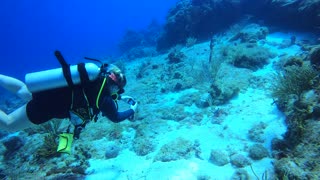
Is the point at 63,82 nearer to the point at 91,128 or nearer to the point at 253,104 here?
the point at 91,128

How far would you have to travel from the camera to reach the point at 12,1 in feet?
347

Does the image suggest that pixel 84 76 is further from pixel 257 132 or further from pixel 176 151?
pixel 257 132

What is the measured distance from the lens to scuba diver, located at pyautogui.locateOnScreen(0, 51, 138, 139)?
4344 millimetres

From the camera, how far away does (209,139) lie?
6.27 meters

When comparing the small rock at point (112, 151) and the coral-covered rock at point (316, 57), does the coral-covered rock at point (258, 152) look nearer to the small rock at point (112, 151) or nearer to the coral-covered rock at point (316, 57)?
the coral-covered rock at point (316, 57)

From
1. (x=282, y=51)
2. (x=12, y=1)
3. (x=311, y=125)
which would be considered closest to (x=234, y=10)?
(x=282, y=51)

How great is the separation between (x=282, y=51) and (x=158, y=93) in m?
6.44

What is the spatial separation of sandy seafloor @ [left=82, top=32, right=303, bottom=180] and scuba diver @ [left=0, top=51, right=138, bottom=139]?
1677 millimetres

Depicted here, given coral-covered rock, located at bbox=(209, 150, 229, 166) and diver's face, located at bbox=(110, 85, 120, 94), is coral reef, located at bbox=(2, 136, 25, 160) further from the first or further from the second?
coral-covered rock, located at bbox=(209, 150, 229, 166)

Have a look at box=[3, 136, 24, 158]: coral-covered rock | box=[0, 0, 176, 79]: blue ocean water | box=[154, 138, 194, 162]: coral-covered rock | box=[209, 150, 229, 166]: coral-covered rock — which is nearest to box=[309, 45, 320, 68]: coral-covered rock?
box=[209, 150, 229, 166]: coral-covered rock

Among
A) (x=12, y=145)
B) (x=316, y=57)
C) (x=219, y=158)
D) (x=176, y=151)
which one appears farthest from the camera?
(x=12, y=145)

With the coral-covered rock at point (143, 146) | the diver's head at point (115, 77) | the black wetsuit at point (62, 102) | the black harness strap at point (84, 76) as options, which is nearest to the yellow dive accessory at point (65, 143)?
the black wetsuit at point (62, 102)

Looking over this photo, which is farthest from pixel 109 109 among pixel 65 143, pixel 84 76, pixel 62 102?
pixel 65 143

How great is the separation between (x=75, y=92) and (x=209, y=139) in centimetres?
375
